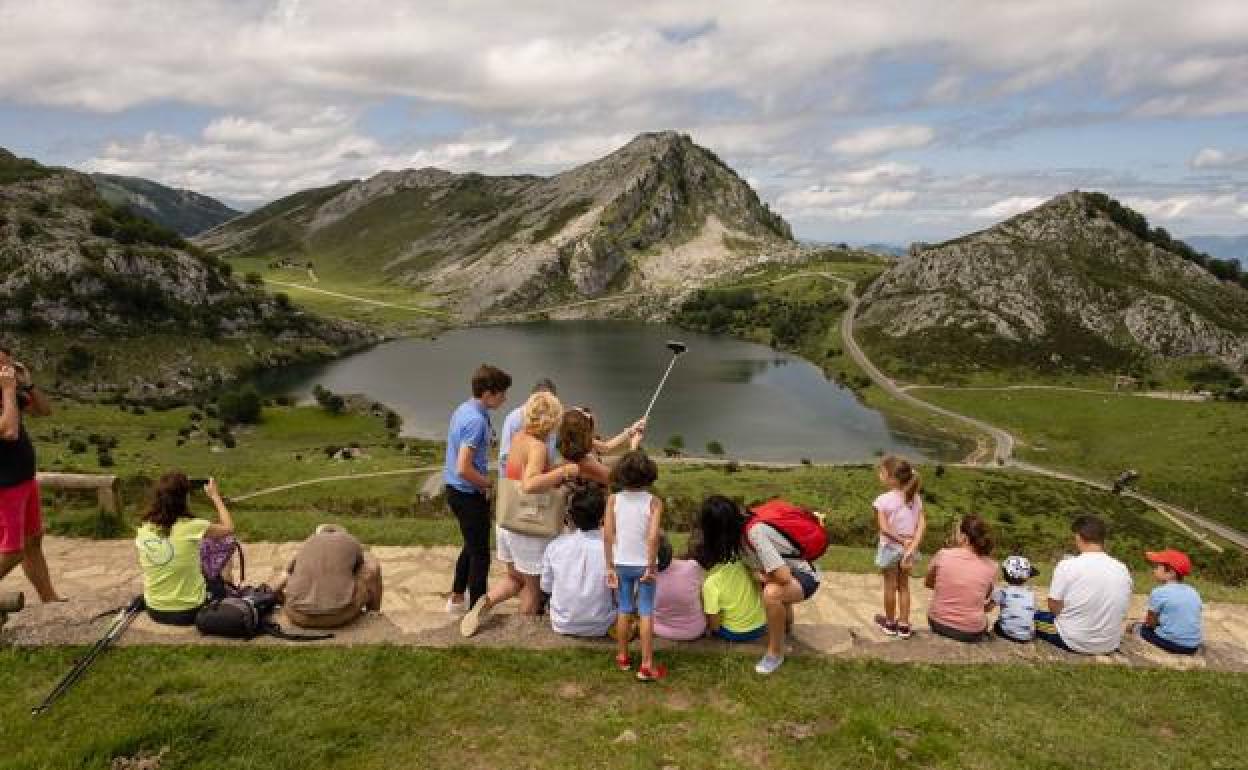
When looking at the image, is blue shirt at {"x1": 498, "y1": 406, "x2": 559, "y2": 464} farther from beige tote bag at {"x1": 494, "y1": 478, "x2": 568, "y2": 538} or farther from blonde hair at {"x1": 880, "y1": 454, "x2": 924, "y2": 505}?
blonde hair at {"x1": 880, "y1": 454, "x2": 924, "y2": 505}

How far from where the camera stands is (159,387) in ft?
390

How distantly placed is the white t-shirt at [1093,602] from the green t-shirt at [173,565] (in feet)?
43.0

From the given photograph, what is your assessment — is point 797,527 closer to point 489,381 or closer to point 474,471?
point 474,471

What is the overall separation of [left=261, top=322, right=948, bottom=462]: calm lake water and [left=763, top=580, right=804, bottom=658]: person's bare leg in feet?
261

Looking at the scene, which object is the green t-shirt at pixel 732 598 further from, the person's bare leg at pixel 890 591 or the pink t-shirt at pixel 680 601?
the person's bare leg at pixel 890 591

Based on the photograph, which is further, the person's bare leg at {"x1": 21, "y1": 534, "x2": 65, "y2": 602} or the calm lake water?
the calm lake water

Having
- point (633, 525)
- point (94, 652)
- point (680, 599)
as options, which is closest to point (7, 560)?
point (94, 652)

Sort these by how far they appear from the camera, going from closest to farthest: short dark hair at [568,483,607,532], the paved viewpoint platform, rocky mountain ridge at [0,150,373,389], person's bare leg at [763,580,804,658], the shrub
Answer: person's bare leg at [763,580,804,658]
short dark hair at [568,483,607,532]
the paved viewpoint platform
the shrub
rocky mountain ridge at [0,150,373,389]

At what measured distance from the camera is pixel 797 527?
32.8 feet

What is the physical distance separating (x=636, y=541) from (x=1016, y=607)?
21.7 ft

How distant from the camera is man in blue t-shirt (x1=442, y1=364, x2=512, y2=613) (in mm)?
10641

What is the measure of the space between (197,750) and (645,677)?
205 inches

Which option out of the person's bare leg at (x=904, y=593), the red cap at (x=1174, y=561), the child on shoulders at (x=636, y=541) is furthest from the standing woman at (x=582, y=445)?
the red cap at (x=1174, y=561)

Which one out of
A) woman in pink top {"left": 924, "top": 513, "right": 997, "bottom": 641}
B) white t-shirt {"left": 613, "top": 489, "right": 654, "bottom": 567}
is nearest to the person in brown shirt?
white t-shirt {"left": 613, "top": 489, "right": 654, "bottom": 567}
